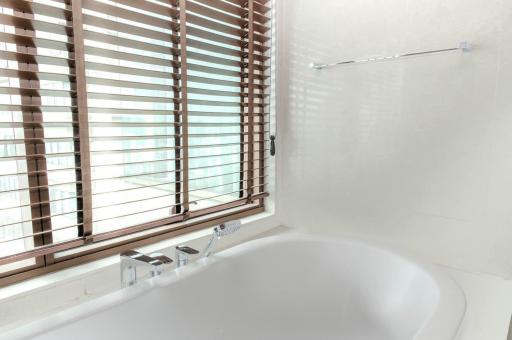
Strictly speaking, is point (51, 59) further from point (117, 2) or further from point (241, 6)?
point (241, 6)

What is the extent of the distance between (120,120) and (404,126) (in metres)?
1.20

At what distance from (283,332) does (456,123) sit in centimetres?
112

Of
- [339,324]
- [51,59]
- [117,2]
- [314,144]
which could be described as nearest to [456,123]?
[314,144]

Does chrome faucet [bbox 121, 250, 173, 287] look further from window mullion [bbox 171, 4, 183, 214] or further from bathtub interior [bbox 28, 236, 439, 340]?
window mullion [bbox 171, 4, 183, 214]

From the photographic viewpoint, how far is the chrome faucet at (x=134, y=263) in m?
1.15

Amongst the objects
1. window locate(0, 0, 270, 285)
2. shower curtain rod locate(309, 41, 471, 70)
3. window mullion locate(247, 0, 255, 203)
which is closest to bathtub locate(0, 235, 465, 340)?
window locate(0, 0, 270, 285)

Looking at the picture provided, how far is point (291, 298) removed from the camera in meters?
1.60

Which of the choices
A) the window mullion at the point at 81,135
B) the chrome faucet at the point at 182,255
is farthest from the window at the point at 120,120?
the chrome faucet at the point at 182,255

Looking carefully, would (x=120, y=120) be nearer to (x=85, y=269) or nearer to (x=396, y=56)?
(x=85, y=269)

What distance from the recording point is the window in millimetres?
1155

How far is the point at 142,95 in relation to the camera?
4.75 feet

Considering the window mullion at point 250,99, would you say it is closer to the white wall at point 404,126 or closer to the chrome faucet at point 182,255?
the white wall at point 404,126

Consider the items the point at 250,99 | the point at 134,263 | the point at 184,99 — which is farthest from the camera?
the point at 250,99

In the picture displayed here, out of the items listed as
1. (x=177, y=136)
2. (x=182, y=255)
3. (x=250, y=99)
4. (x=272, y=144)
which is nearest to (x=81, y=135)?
(x=177, y=136)
